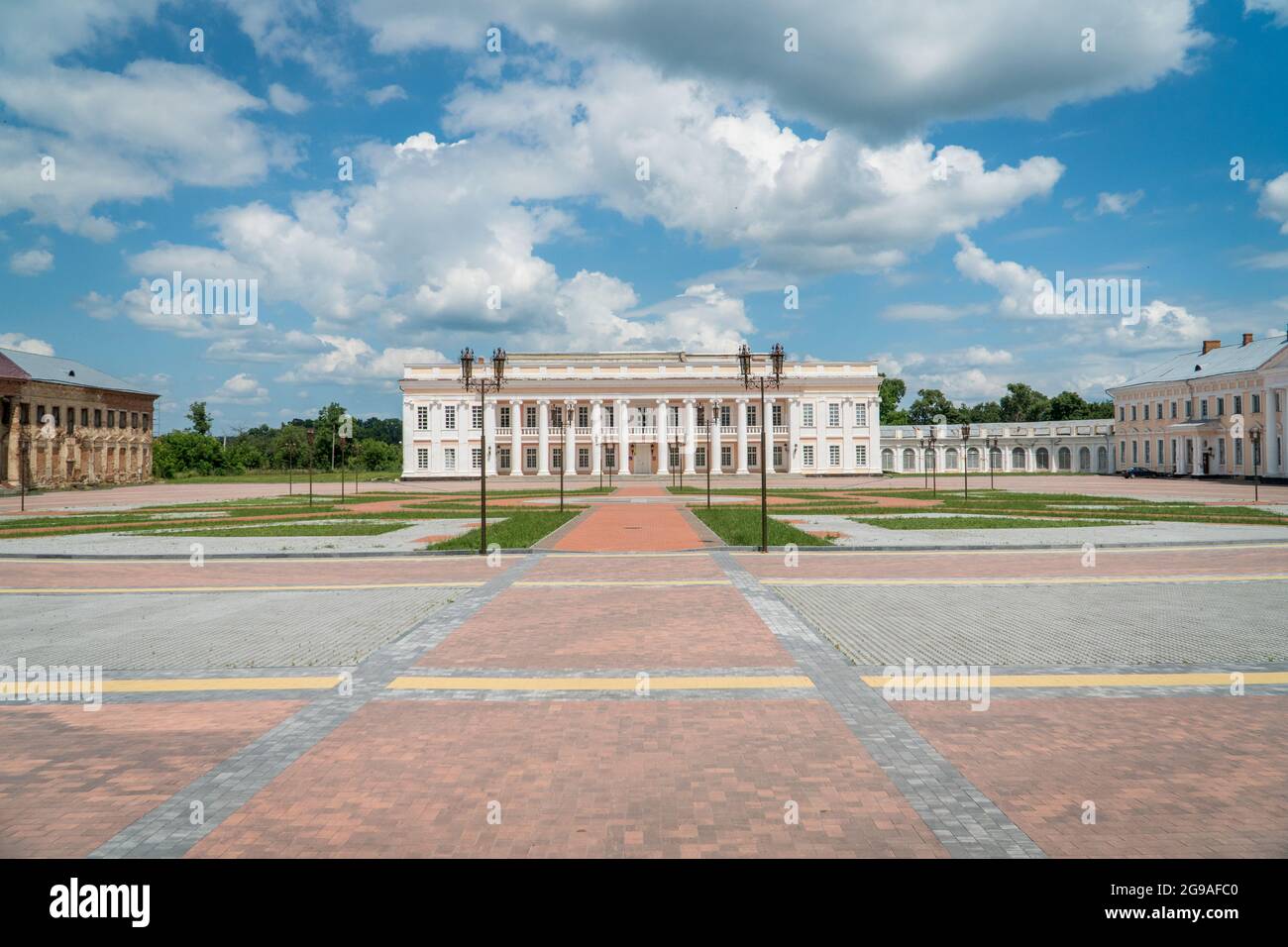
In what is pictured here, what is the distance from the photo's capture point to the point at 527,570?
15.5 m

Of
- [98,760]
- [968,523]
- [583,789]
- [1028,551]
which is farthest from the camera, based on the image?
[968,523]

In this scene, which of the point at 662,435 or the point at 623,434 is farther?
the point at 623,434

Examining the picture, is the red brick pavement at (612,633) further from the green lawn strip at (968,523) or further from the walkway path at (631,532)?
the green lawn strip at (968,523)

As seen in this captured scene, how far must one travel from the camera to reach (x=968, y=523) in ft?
81.0

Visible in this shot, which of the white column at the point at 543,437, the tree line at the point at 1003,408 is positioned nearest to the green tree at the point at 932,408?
the tree line at the point at 1003,408

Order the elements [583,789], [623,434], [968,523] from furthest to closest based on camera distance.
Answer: [623,434] → [968,523] → [583,789]

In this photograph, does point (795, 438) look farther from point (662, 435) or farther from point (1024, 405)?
point (1024, 405)

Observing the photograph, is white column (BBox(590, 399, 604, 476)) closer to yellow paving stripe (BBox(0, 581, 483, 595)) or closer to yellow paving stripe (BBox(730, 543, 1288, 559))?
yellow paving stripe (BBox(730, 543, 1288, 559))

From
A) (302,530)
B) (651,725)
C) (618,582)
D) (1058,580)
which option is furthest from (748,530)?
(651,725)

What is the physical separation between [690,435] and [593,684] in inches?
2893

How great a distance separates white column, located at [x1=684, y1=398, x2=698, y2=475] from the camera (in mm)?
80500

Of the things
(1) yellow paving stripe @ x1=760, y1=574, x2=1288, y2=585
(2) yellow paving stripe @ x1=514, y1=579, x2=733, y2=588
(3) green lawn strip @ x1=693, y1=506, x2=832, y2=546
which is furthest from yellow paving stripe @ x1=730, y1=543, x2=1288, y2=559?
(2) yellow paving stripe @ x1=514, y1=579, x2=733, y2=588
